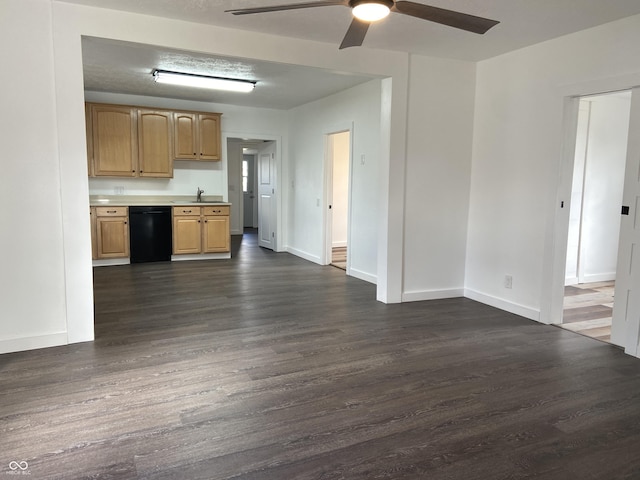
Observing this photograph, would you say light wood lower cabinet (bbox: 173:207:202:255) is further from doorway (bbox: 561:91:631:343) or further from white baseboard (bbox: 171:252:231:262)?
→ doorway (bbox: 561:91:631:343)

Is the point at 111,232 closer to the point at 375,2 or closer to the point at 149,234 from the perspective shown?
the point at 149,234

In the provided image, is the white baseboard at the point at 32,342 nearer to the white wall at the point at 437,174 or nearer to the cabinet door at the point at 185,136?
the white wall at the point at 437,174

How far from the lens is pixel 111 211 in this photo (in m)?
6.50

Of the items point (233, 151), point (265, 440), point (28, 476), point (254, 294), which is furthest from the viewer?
point (233, 151)

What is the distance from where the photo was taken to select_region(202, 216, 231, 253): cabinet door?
718 centimetres

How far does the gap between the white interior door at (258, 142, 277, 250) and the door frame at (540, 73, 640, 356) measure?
5139mm

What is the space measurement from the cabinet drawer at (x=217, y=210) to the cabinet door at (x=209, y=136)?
2.75 feet

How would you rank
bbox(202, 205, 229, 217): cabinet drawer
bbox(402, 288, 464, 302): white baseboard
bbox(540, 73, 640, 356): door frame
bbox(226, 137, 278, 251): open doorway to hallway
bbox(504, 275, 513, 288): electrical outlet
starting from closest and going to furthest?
1. bbox(540, 73, 640, 356): door frame
2. bbox(504, 275, 513, 288): electrical outlet
3. bbox(402, 288, 464, 302): white baseboard
4. bbox(202, 205, 229, 217): cabinet drawer
5. bbox(226, 137, 278, 251): open doorway to hallway

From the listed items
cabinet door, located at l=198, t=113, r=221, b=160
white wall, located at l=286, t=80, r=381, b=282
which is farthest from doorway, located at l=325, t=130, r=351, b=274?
cabinet door, located at l=198, t=113, r=221, b=160

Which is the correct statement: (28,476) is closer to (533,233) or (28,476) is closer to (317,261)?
(533,233)

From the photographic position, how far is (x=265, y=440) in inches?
86.4

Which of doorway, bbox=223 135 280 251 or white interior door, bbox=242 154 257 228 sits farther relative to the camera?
white interior door, bbox=242 154 257 228

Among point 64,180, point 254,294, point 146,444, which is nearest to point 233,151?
point 254,294

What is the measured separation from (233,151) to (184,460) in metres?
9.15
